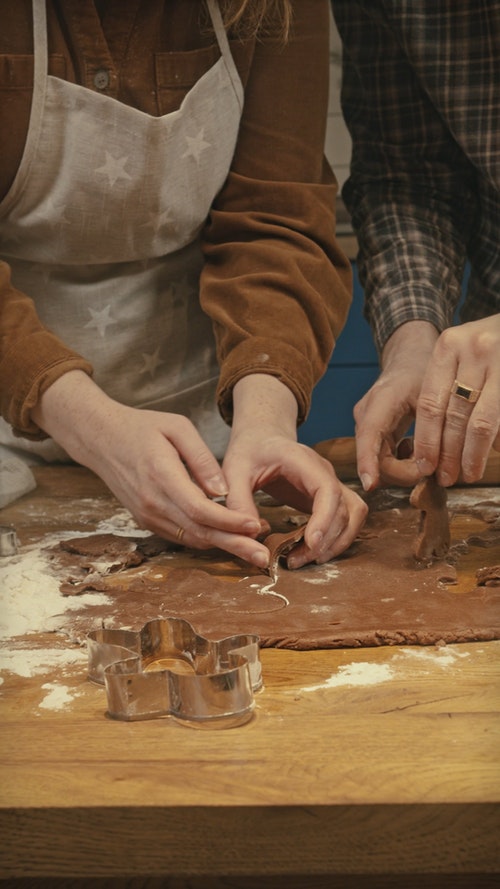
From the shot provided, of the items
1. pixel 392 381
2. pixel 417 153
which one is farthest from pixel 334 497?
pixel 417 153

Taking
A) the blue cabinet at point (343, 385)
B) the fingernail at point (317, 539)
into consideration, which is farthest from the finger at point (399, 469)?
the blue cabinet at point (343, 385)

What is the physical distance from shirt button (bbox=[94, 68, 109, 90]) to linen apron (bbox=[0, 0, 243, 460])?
2 centimetres

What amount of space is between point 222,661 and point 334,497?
1.18 feet

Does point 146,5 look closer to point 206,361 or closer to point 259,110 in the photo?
point 259,110

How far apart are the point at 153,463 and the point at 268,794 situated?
23.5 inches

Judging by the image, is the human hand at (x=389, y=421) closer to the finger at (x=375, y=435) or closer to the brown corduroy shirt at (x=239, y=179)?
the finger at (x=375, y=435)

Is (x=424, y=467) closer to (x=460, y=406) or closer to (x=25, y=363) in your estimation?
(x=460, y=406)

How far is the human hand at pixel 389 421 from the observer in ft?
4.23

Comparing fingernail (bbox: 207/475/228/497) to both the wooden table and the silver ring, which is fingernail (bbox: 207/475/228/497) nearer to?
the silver ring

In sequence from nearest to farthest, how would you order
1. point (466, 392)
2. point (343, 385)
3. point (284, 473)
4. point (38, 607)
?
point (38, 607)
point (466, 392)
point (284, 473)
point (343, 385)

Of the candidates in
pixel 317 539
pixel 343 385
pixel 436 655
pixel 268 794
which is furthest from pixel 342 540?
pixel 343 385

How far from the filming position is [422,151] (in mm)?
1562

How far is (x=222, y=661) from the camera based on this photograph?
872mm

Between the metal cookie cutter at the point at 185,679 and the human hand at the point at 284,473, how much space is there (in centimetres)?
27
